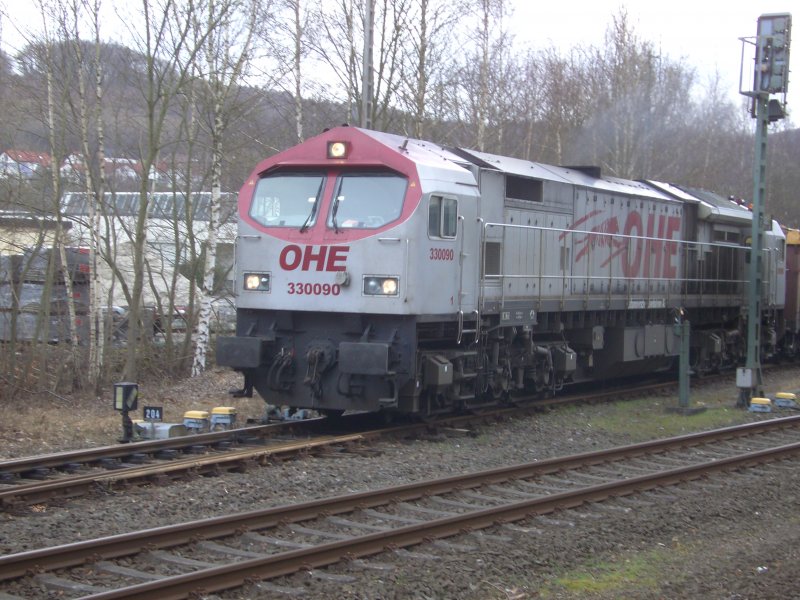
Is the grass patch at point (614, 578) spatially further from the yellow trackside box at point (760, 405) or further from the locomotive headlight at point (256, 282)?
the yellow trackside box at point (760, 405)

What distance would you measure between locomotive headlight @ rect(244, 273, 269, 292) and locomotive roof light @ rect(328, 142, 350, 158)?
1.71m

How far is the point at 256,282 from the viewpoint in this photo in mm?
11867

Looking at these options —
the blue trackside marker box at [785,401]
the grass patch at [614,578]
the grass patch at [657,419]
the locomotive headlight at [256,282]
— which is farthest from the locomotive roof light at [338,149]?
the blue trackside marker box at [785,401]

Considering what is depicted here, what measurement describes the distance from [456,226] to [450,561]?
5977mm

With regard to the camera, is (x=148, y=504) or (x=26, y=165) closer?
(x=148, y=504)

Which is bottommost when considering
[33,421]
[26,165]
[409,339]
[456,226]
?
[33,421]

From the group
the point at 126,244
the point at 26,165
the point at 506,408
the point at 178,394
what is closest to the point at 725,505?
the point at 506,408

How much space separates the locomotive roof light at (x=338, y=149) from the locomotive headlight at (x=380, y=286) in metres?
1.63

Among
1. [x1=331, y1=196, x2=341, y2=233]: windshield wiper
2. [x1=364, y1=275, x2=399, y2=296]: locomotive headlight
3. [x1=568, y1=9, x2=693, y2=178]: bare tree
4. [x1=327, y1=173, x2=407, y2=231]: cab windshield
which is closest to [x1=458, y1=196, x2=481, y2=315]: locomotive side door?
[x1=327, y1=173, x2=407, y2=231]: cab windshield

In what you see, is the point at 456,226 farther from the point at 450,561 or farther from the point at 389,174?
the point at 450,561

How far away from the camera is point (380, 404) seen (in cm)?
1113

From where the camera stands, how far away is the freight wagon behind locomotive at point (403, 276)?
11156 millimetres

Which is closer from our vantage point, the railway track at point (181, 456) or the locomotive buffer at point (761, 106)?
the railway track at point (181, 456)

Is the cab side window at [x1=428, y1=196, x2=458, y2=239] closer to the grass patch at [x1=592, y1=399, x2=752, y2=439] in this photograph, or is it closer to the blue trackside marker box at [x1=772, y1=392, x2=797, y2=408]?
the grass patch at [x1=592, y1=399, x2=752, y2=439]
